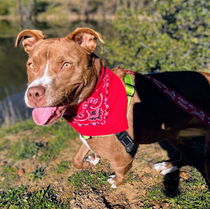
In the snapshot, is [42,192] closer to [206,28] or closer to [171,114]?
[171,114]

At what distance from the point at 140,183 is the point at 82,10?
1465 inches

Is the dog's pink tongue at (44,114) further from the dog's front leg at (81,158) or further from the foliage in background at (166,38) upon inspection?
the foliage in background at (166,38)

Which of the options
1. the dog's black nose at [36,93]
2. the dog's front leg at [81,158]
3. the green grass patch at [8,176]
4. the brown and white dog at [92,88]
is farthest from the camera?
the green grass patch at [8,176]

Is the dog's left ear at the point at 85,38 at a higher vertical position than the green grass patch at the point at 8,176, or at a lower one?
higher

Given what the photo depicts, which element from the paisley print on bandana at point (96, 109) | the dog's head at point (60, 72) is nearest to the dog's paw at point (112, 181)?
the paisley print on bandana at point (96, 109)

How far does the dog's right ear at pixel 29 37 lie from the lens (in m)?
3.43

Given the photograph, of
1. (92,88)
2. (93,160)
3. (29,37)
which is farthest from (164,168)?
(29,37)

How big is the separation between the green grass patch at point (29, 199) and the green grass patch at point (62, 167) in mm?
455

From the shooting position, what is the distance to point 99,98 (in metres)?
3.38

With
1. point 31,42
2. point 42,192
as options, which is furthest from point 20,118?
point 31,42

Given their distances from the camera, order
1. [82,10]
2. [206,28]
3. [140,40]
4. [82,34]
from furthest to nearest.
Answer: [82,10] → [140,40] → [206,28] → [82,34]

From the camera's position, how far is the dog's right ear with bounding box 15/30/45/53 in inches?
135

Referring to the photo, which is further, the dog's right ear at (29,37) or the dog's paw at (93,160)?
the dog's paw at (93,160)

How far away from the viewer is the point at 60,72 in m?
3.04
